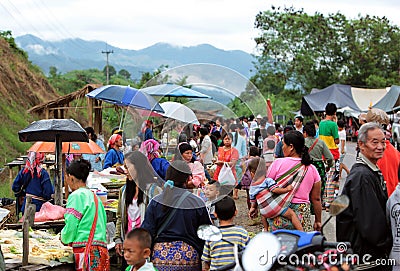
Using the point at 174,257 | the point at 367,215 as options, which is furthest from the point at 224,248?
the point at 367,215

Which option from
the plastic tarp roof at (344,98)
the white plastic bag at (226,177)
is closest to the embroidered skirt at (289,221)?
the white plastic bag at (226,177)

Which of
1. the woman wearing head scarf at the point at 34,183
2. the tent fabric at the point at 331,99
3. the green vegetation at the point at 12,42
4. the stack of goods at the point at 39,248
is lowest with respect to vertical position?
the stack of goods at the point at 39,248

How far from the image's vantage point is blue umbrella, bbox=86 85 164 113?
684 cm

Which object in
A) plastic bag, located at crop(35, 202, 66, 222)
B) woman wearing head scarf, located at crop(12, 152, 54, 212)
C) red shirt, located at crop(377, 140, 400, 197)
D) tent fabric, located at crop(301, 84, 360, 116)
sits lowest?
Answer: plastic bag, located at crop(35, 202, 66, 222)

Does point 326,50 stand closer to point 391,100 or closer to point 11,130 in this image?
point 391,100

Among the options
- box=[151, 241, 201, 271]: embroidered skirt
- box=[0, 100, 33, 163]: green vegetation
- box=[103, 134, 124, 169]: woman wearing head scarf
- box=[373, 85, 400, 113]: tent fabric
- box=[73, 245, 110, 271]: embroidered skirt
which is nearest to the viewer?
box=[151, 241, 201, 271]: embroidered skirt

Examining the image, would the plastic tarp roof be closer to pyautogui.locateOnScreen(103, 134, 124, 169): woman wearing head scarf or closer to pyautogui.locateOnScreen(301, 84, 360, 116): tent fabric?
pyautogui.locateOnScreen(301, 84, 360, 116): tent fabric

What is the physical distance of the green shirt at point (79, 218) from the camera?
20.5 ft

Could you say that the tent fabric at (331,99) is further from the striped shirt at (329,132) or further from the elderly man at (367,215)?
the elderly man at (367,215)

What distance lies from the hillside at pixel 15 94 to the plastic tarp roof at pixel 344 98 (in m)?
14.7

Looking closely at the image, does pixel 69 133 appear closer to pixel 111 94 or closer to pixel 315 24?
pixel 111 94

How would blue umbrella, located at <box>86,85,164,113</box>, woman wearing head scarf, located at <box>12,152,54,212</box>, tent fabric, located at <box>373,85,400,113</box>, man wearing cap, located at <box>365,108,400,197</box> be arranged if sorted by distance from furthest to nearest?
tent fabric, located at <box>373,85,400,113</box>, woman wearing head scarf, located at <box>12,152,54,212</box>, blue umbrella, located at <box>86,85,164,113</box>, man wearing cap, located at <box>365,108,400,197</box>

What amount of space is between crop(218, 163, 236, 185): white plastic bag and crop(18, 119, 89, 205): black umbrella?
314 centimetres

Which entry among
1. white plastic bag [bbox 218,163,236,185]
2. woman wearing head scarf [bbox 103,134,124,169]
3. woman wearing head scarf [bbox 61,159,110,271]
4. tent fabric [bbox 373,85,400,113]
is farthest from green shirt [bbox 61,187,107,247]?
tent fabric [bbox 373,85,400,113]
